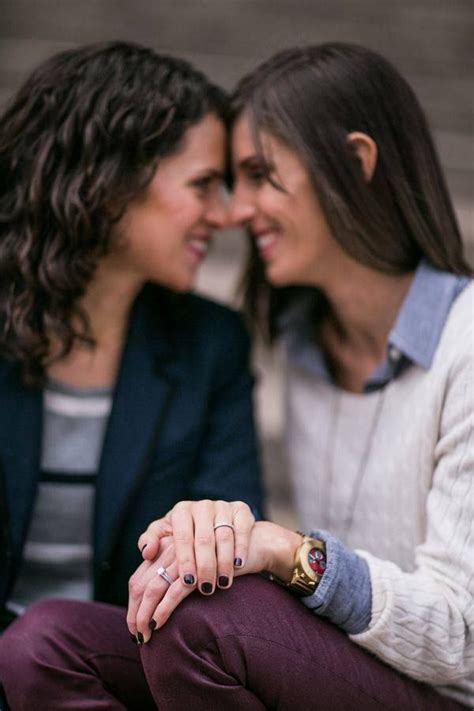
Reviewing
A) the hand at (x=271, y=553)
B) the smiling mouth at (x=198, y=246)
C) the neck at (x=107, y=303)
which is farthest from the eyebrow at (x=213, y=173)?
the hand at (x=271, y=553)

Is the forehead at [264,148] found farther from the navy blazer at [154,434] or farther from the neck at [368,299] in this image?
the navy blazer at [154,434]

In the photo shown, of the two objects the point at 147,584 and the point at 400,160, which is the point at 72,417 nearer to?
the point at 147,584

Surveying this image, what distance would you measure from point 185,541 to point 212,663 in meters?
0.17

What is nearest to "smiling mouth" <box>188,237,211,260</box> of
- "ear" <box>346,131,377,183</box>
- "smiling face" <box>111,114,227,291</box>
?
"smiling face" <box>111,114,227,291</box>

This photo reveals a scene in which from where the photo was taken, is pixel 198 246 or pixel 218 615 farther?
pixel 198 246

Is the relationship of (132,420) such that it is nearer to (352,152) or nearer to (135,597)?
(135,597)

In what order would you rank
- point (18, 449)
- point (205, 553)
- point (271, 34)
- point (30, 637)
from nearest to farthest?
point (205, 553) → point (30, 637) → point (18, 449) → point (271, 34)

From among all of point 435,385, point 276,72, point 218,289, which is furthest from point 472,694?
point 218,289

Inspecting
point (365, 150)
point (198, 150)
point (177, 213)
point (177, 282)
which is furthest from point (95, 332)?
point (365, 150)

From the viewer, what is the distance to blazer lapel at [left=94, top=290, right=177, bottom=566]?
1.83 meters

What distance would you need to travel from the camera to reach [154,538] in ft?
4.73

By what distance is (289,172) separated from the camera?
184 centimetres

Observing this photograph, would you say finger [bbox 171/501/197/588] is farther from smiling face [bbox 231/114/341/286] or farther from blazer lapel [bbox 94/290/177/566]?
smiling face [bbox 231/114/341/286]

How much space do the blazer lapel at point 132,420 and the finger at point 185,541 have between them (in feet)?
1.35
